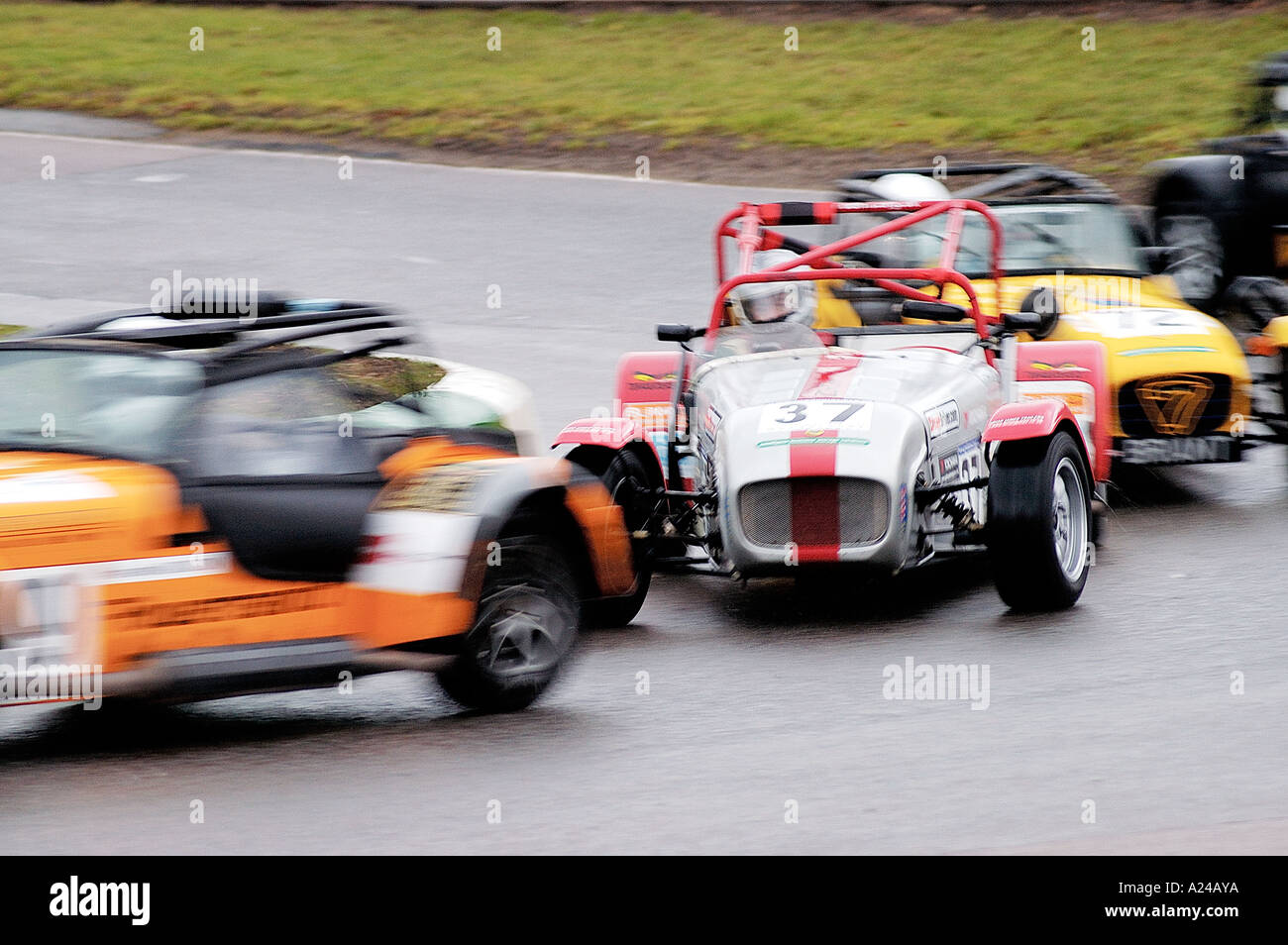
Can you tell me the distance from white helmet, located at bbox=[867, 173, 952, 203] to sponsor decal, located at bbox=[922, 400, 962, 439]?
3.92 meters

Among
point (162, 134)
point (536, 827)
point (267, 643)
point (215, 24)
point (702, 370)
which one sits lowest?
point (536, 827)

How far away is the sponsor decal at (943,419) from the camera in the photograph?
856cm

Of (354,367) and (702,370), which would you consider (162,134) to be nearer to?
(702,370)

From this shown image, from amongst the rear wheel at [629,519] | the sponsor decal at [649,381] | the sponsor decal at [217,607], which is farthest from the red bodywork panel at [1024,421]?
the sponsor decal at [217,607]

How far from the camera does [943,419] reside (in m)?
8.67

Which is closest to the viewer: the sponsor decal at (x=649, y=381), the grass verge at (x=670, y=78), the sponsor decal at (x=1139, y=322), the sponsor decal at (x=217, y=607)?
the sponsor decal at (x=217, y=607)

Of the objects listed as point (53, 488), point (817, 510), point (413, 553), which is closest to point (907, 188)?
point (817, 510)

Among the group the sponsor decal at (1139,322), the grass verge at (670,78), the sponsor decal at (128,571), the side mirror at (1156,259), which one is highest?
the grass verge at (670,78)

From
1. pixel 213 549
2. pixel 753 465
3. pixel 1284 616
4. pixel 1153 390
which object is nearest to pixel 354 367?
pixel 213 549

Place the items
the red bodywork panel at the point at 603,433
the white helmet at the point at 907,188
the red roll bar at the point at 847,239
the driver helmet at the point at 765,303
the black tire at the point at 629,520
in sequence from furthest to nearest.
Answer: the white helmet at the point at 907,188 → the driver helmet at the point at 765,303 → the red roll bar at the point at 847,239 → the red bodywork panel at the point at 603,433 → the black tire at the point at 629,520

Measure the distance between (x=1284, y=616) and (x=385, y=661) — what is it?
391cm

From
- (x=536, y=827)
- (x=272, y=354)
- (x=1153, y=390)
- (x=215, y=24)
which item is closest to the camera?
(x=536, y=827)

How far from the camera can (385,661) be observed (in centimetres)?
662

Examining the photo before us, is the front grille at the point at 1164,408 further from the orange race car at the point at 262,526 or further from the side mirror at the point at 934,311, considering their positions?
the orange race car at the point at 262,526
